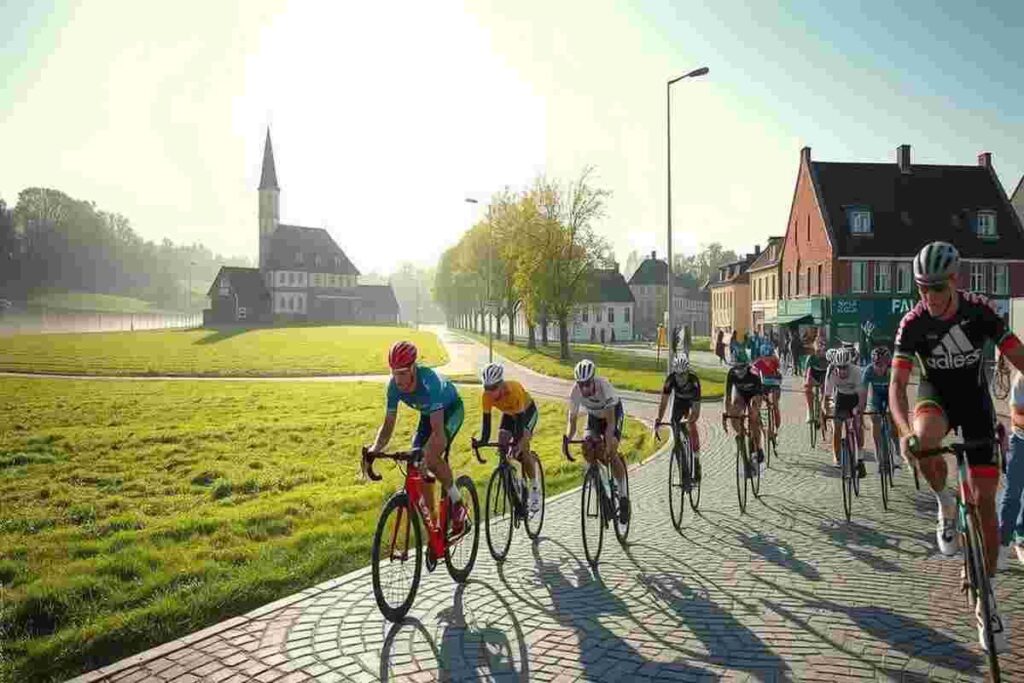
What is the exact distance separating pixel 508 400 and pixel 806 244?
45.2 metres

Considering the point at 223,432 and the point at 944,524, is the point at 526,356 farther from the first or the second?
the point at 944,524

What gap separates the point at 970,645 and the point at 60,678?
6.03m

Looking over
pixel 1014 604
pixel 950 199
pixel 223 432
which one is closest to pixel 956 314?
pixel 1014 604

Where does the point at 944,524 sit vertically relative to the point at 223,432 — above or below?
above

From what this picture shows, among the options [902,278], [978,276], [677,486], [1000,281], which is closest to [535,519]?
[677,486]

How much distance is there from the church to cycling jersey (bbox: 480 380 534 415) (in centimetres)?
8516

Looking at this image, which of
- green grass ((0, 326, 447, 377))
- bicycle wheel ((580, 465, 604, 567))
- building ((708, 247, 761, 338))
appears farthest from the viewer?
building ((708, 247, 761, 338))

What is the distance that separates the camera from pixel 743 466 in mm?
9633

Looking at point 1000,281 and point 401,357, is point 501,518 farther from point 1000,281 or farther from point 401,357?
point 1000,281

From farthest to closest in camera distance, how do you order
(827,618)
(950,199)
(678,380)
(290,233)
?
(290,233), (950,199), (678,380), (827,618)

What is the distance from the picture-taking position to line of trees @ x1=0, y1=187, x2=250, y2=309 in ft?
38.3

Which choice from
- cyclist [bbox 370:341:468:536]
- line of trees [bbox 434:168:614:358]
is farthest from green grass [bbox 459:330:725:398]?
cyclist [bbox 370:341:468:536]

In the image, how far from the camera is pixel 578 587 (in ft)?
21.4

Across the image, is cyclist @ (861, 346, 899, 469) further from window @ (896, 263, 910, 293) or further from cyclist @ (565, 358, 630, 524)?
window @ (896, 263, 910, 293)
